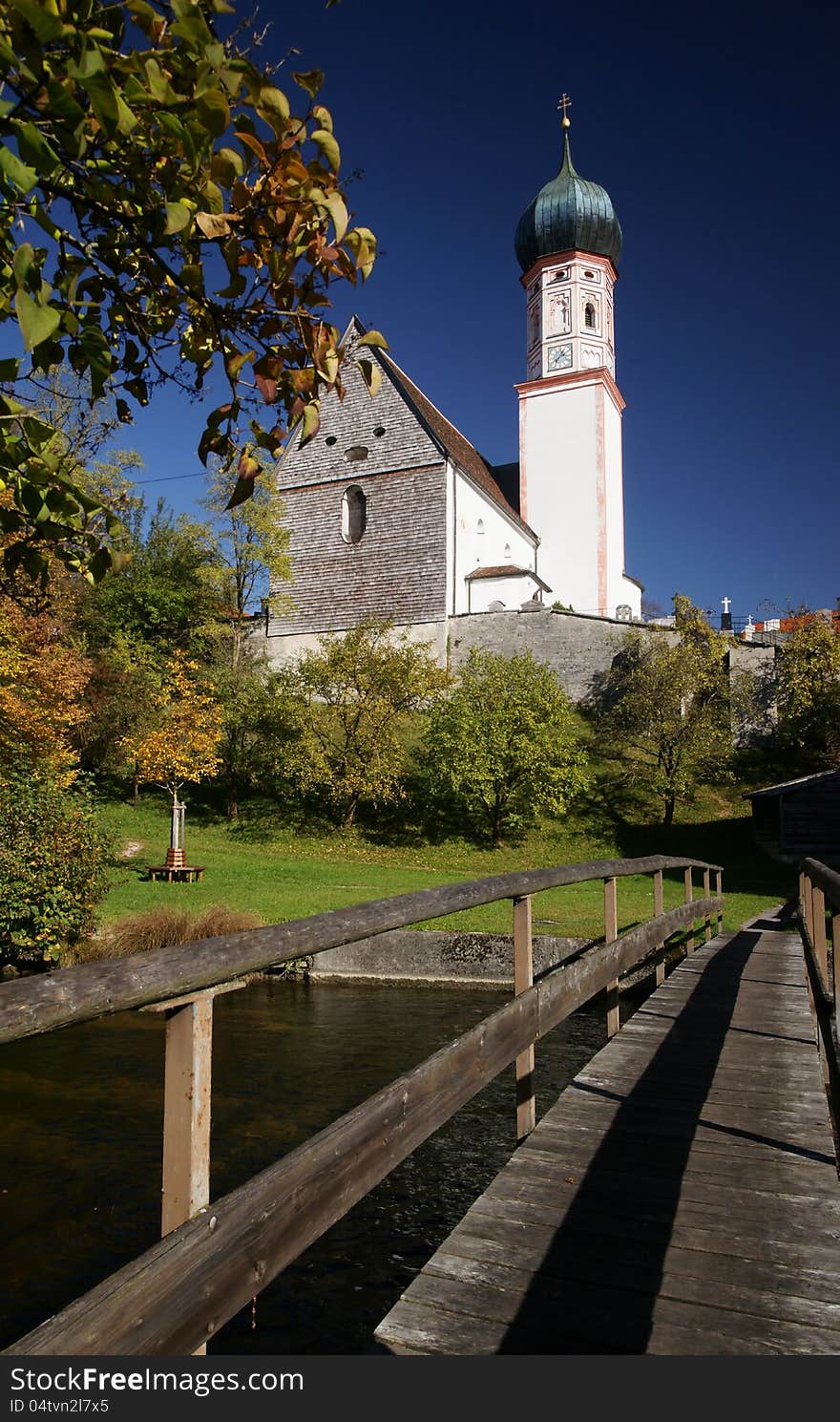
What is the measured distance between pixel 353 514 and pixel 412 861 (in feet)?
58.2

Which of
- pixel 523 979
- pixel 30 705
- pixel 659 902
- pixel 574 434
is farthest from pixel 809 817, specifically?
pixel 574 434

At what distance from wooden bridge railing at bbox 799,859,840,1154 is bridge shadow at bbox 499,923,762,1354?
65 centimetres

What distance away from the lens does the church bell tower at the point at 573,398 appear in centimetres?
4134

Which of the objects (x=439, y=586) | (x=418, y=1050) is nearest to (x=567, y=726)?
(x=439, y=586)

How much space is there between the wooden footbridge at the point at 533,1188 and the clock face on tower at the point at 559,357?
41.0 metres

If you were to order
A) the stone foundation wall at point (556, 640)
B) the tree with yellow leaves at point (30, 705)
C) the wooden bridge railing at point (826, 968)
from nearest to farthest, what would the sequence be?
the wooden bridge railing at point (826, 968)
the tree with yellow leaves at point (30, 705)
the stone foundation wall at point (556, 640)

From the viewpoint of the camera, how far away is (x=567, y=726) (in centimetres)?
2936

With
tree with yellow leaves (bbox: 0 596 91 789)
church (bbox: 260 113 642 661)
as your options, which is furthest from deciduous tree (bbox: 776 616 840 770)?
tree with yellow leaves (bbox: 0 596 91 789)

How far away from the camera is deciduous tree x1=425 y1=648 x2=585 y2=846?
87.8 feet

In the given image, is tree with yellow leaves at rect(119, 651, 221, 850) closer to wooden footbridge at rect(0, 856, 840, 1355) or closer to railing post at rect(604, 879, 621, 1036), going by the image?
railing post at rect(604, 879, 621, 1036)

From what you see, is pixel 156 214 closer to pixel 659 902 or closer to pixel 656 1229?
pixel 656 1229

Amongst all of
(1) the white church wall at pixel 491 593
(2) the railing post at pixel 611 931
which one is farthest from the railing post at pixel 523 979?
(1) the white church wall at pixel 491 593

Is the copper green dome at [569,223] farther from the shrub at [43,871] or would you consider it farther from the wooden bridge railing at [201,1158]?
the wooden bridge railing at [201,1158]

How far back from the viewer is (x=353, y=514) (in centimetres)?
3778
